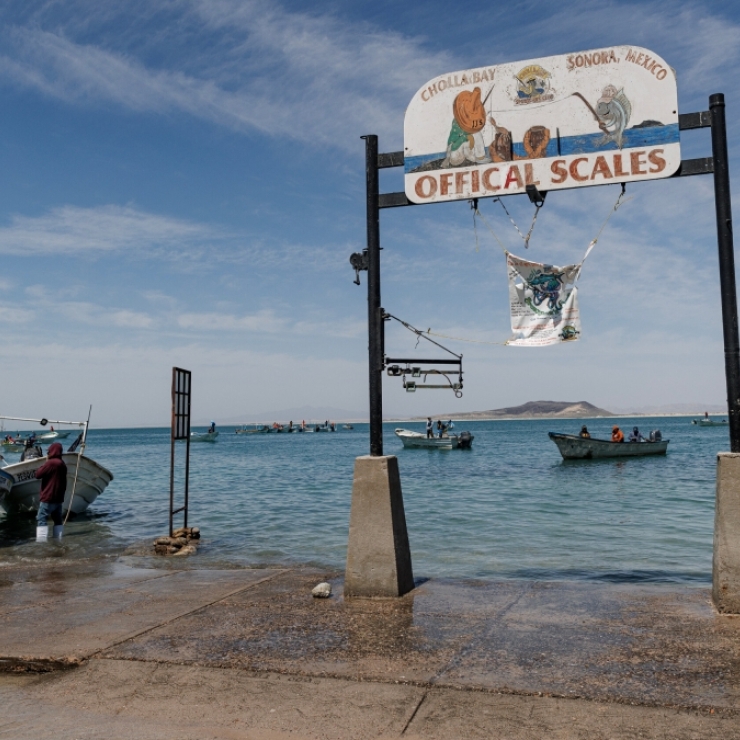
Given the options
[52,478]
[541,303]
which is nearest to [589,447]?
[52,478]

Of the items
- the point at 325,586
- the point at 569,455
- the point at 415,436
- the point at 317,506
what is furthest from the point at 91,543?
the point at 415,436

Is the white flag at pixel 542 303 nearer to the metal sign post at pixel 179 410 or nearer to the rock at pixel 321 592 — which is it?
the rock at pixel 321 592

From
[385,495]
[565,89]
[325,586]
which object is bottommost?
[325,586]

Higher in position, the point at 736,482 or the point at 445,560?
the point at 736,482

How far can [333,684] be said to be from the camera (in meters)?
4.50

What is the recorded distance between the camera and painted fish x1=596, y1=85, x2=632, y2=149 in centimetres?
691

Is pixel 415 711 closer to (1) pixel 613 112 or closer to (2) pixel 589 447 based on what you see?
(1) pixel 613 112

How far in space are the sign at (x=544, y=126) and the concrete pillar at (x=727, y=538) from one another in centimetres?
283

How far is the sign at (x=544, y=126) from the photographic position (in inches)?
270

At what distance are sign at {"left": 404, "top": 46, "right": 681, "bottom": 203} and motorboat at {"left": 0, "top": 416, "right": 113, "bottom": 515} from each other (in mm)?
12356

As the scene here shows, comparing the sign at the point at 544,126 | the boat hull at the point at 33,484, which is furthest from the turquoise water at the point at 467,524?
the sign at the point at 544,126

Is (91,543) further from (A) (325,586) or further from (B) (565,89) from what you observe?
(B) (565,89)

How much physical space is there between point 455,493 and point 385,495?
66.4 ft

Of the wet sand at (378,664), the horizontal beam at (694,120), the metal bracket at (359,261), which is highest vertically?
the horizontal beam at (694,120)
